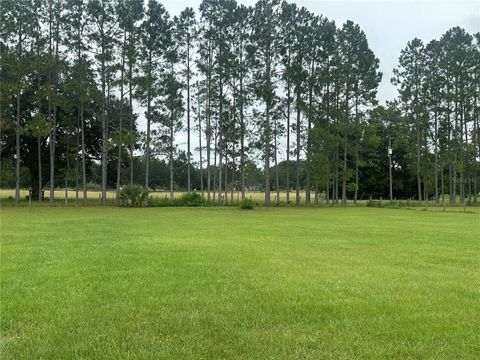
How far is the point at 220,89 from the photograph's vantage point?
4147 centimetres

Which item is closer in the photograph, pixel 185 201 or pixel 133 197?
pixel 133 197

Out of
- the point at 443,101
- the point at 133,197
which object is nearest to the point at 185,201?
the point at 133,197

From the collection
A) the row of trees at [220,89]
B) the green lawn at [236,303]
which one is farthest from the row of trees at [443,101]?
the green lawn at [236,303]

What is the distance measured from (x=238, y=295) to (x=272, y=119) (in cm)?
3684

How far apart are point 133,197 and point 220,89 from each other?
1302 cm

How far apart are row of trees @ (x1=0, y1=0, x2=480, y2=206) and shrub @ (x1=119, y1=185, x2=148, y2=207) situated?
105 inches

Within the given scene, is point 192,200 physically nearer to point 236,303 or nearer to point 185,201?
point 185,201

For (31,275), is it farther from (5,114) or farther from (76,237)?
(5,114)

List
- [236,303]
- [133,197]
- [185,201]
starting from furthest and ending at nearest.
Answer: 1. [185,201]
2. [133,197]
3. [236,303]

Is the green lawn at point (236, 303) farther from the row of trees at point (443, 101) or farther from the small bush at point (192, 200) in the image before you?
the row of trees at point (443, 101)

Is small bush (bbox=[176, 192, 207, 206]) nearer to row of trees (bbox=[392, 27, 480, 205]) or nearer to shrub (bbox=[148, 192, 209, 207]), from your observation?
shrub (bbox=[148, 192, 209, 207])

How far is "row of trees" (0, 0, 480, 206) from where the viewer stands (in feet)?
116

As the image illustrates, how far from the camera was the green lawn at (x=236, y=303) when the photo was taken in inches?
166

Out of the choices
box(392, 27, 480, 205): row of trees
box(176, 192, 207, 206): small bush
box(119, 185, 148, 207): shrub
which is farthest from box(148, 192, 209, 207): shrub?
box(392, 27, 480, 205): row of trees
